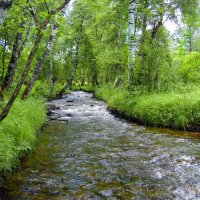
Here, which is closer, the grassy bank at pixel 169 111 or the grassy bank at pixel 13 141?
the grassy bank at pixel 13 141

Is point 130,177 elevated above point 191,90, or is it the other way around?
point 191,90

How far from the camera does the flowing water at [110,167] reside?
16.1 ft

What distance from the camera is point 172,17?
55.9ft

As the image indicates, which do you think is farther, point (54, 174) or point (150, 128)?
point (150, 128)

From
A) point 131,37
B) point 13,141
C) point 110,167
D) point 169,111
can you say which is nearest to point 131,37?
point 131,37

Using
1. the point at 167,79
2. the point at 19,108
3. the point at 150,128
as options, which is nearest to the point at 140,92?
the point at 167,79

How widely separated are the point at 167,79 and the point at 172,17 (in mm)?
4966

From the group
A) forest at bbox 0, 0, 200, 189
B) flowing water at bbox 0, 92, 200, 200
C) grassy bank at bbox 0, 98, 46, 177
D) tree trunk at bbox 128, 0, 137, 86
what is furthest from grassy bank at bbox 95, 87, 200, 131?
grassy bank at bbox 0, 98, 46, 177

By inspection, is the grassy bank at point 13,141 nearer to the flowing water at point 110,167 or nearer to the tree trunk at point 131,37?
the flowing water at point 110,167

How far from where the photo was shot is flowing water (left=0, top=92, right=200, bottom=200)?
4922 millimetres

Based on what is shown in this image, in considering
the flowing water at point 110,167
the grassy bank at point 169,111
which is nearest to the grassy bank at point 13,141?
the flowing water at point 110,167

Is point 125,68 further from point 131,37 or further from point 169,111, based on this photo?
point 169,111

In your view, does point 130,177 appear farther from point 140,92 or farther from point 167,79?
point 167,79

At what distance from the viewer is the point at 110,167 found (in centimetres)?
634
